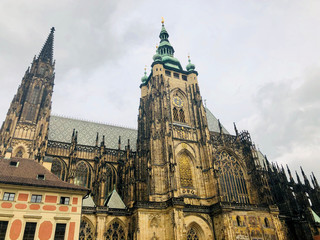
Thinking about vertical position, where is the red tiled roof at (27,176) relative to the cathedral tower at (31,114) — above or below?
below

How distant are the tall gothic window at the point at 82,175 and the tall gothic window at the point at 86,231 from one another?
9.68 m

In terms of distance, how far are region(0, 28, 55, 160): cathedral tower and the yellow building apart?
13.2m

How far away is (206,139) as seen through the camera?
37.6 metres

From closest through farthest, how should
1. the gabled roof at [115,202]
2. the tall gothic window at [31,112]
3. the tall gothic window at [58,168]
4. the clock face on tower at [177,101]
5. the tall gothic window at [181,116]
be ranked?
the gabled roof at [115,202]
the tall gothic window at [58,168]
the tall gothic window at [31,112]
the tall gothic window at [181,116]
the clock face on tower at [177,101]

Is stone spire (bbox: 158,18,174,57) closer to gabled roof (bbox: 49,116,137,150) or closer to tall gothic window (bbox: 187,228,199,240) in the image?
gabled roof (bbox: 49,116,137,150)

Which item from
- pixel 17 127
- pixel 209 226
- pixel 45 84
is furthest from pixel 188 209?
pixel 45 84

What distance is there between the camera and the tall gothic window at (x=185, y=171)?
34172 mm

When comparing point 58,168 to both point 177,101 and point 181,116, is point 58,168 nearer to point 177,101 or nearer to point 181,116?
point 181,116

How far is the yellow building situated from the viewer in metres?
18.6

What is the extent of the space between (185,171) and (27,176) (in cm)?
2015

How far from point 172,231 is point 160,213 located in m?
2.70

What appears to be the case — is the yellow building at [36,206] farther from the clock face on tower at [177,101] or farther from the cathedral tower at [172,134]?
the clock face on tower at [177,101]

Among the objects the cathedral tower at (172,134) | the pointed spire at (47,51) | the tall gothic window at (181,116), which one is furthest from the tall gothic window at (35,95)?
the tall gothic window at (181,116)

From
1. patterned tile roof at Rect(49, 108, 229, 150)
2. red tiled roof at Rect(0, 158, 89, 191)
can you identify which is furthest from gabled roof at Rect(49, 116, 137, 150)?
red tiled roof at Rect(0, 158, 89, 191)
